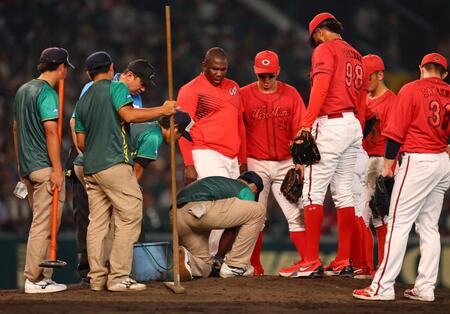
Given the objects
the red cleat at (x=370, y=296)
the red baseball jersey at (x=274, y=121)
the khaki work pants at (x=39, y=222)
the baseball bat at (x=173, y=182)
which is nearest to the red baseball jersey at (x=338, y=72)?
the red baseball jersey at (x=274, y=121)

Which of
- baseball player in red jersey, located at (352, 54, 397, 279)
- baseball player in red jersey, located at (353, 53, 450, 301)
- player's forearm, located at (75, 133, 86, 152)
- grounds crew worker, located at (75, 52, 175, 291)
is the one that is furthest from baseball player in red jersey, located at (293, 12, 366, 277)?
player's forearm, located at (75, 133, 86, 152)

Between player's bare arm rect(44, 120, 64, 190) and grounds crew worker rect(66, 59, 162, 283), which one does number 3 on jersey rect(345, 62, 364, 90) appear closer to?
grounds crew worker rect(66, 59, 162, 283)

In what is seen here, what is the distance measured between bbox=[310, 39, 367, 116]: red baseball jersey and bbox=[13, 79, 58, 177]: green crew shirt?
2304mm

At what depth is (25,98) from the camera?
30.3ft

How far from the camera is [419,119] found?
880 cm

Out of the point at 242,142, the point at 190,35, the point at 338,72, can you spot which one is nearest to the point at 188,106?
the point at 242,142

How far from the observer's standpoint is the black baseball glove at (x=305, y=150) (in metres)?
9.45

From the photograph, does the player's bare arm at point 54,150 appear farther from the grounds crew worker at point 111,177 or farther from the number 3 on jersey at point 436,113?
the number 3 on jersey at point 436,113

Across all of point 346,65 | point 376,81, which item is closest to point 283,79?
point 376,81

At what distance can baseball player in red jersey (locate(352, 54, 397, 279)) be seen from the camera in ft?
33.7

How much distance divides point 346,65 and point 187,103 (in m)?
1.66

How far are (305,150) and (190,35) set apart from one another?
395 inches

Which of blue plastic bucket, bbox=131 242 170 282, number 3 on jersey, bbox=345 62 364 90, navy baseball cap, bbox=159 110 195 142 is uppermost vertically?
number 3 on jersey, bbox=345 62 364 90

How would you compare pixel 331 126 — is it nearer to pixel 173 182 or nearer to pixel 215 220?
pixel 215 220
